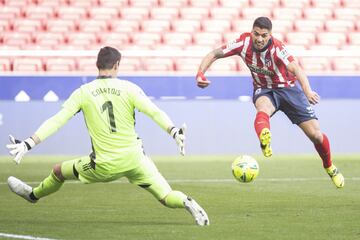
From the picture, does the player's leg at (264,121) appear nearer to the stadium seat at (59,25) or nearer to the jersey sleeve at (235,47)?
the jersey sleeve at (235,47)

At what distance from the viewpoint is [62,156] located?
1972 cm

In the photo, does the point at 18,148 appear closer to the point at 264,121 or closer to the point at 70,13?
the point at 264,121

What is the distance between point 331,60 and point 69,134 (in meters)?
5.16

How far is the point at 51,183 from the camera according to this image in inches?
400

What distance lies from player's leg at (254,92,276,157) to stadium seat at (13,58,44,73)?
7263mm

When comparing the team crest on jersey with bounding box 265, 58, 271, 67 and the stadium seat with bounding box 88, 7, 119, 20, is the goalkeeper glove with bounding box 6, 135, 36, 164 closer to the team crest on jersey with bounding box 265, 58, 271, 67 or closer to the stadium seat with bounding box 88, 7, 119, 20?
the team crest on jersey with bounding box 265, 58, 271, 67

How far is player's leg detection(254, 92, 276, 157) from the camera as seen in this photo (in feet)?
39.9

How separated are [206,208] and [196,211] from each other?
79.7 inches

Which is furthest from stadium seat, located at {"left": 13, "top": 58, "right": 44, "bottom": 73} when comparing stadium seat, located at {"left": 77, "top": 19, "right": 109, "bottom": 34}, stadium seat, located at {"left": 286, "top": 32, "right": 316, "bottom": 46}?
stadium seat, located at {"left": 286, "top": 32, "right": 316, "bottom": 46}

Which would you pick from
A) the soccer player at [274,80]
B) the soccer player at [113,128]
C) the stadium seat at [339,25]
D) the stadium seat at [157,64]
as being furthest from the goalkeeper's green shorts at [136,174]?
the stadium seat at [339,25]

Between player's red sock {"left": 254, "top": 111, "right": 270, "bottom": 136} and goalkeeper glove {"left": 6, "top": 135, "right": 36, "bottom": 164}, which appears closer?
goalkeeper glove {"left": 6, "top": 135, "right": 36, "bottom": 164}

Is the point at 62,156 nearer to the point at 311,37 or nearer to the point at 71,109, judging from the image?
the point at 311,37

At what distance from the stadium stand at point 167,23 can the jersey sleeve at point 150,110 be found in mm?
12289

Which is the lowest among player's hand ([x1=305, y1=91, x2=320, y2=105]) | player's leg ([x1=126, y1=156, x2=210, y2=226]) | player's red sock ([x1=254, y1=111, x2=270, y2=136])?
player's red sock ([x1=254, y1=111, x2=270, y2=136])
